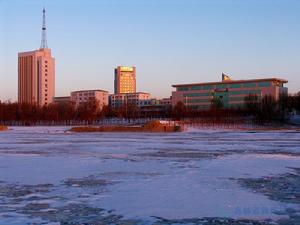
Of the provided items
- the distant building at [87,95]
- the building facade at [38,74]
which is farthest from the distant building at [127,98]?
the building facade at [38,74]

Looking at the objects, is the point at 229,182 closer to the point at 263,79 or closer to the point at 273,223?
the point at 273,223

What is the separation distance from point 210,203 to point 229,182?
122 inches

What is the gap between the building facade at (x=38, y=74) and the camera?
514ft

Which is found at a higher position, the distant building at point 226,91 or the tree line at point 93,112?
the distant building at point 226,91

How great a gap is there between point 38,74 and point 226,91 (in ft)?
244

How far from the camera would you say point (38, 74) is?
158 m

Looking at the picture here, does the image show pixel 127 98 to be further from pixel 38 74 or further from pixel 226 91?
pixel 226 91

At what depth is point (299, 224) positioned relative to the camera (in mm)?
6969

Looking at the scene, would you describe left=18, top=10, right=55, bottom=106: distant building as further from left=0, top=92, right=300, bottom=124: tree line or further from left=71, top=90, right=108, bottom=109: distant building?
left=0, top=92, right=300, bottom=124: tree line

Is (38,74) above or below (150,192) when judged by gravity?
above

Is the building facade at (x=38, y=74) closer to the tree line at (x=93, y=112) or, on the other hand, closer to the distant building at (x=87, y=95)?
the distant building at (x=87, y=95)

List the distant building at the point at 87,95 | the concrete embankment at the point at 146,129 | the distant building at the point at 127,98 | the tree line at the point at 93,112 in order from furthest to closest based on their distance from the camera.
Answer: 1. the distant building at the point at 127,98
2. the distant building at the point at 87,95
3. the tree line at the point at 93,112
4. the concrete embankment at the point at 146,129

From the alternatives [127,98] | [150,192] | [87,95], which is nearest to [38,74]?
[87,95]

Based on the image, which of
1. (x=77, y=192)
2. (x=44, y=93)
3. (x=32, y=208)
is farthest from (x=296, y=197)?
(x=44, y=93)
